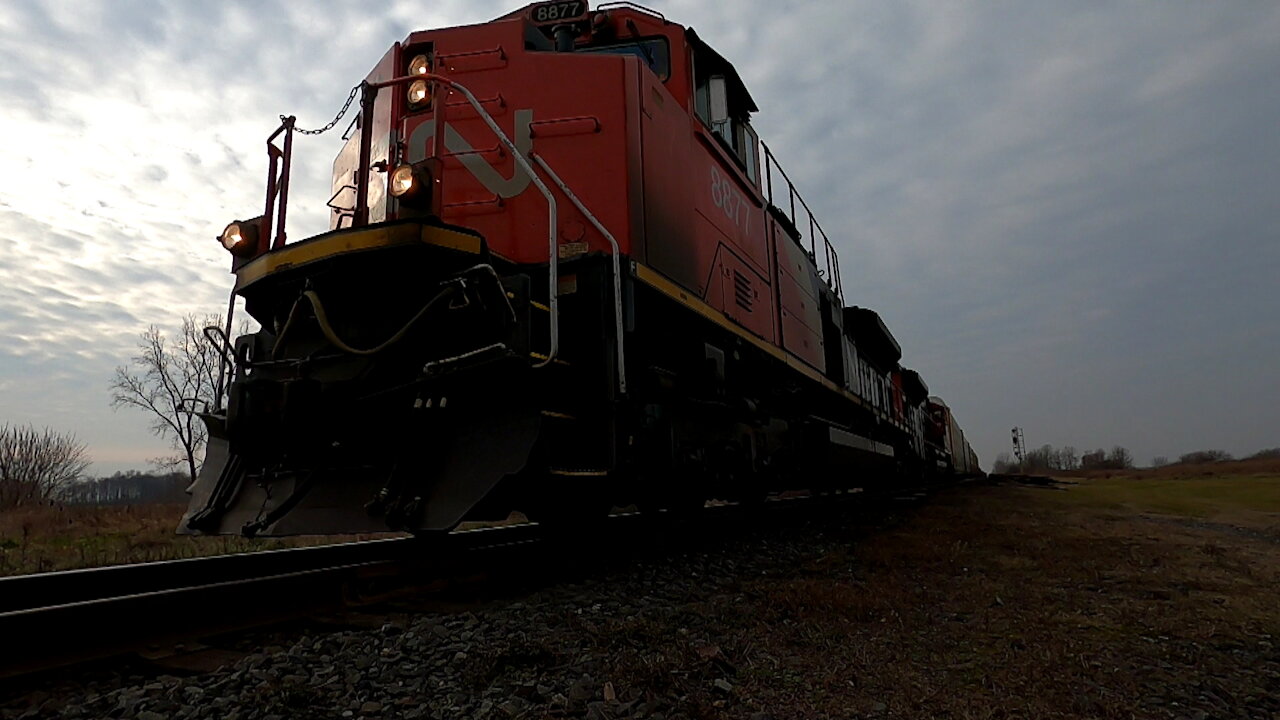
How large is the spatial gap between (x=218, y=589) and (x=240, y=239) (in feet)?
7.02

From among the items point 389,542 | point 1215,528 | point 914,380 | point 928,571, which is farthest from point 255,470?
point 914,380

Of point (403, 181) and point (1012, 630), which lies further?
Answer: point (403, 181)

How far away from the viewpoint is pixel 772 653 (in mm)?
2545

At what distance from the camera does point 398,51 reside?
460 cm

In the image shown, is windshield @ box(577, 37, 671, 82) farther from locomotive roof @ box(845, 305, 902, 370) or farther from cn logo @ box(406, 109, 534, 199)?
locomotive roof @ box(845, 305, 902, 370)

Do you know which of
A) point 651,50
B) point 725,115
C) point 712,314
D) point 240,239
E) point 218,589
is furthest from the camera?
point 725,115

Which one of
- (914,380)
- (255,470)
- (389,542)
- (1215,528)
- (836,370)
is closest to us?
(255,470)

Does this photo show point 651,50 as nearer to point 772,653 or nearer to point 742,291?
point 742,291

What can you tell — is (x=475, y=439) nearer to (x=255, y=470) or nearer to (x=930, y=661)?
(x=255, y=470)

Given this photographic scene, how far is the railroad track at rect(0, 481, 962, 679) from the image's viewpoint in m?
2.38

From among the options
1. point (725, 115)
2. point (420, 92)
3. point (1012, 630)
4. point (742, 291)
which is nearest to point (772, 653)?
point (1012, 630)

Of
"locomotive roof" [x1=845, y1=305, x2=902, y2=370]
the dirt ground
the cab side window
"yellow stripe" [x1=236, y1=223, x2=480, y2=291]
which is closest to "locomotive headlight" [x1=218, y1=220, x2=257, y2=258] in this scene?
"yellow stripe" [x1=236, y1=223, x2=480, y2=291]

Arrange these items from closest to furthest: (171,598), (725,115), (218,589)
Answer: (171,598)
(218,589)
(725,115)

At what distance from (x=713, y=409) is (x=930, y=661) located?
2417 mm
